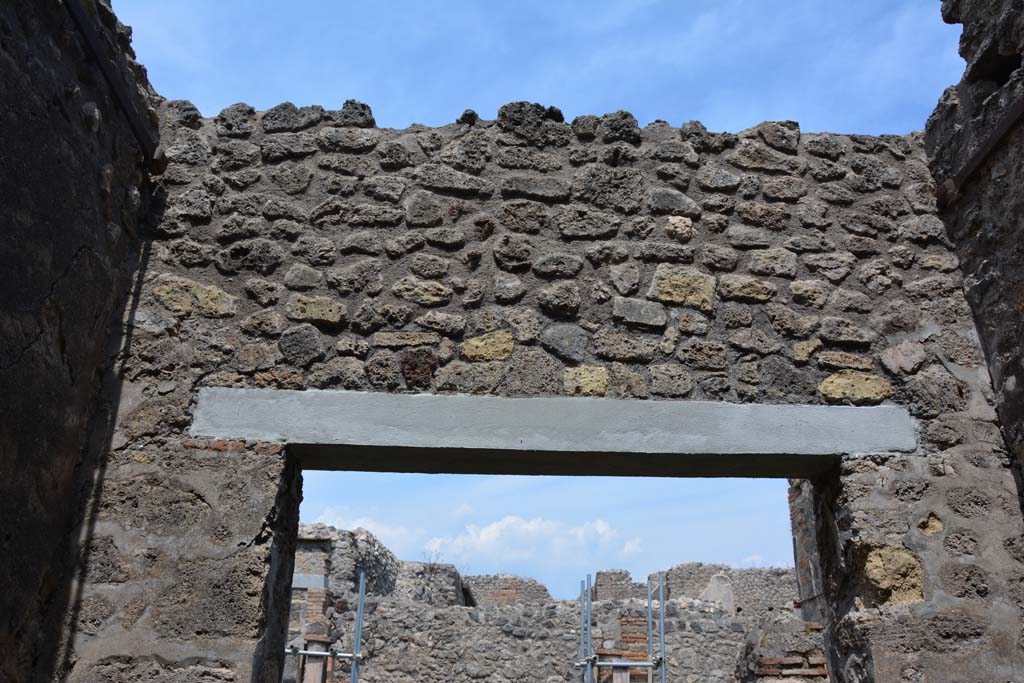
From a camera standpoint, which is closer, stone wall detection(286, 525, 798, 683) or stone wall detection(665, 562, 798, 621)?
stone wall detection(286, 525, 798, 683)

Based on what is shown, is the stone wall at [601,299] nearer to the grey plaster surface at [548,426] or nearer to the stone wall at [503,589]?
the grey plaster surface at [548,426]

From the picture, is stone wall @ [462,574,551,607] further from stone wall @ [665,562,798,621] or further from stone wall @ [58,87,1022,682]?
stone wall @ [58,87,1022,682]

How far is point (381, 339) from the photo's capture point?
10.1 feet

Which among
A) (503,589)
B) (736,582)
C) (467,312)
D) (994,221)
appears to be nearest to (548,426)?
(467,312)

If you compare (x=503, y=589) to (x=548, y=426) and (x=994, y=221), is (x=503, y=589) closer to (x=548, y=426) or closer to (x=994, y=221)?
(x=548, y=426)

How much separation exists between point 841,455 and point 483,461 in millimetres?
1294

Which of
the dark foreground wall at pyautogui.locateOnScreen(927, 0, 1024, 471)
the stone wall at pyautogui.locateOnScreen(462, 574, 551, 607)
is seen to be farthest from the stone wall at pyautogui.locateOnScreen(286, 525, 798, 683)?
the dark foreground wall at pyautogui.locateOnScreen(927, 0, 1024, 471)

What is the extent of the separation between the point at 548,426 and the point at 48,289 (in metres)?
1.69

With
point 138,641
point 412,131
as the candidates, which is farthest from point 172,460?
point 412,131

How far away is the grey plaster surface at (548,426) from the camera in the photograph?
2887 millimetres

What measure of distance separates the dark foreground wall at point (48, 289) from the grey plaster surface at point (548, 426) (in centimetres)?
46

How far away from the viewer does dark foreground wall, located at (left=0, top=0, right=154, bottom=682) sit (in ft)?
7.61

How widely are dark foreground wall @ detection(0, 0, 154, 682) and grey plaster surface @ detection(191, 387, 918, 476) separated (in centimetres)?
46

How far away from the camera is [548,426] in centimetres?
293
